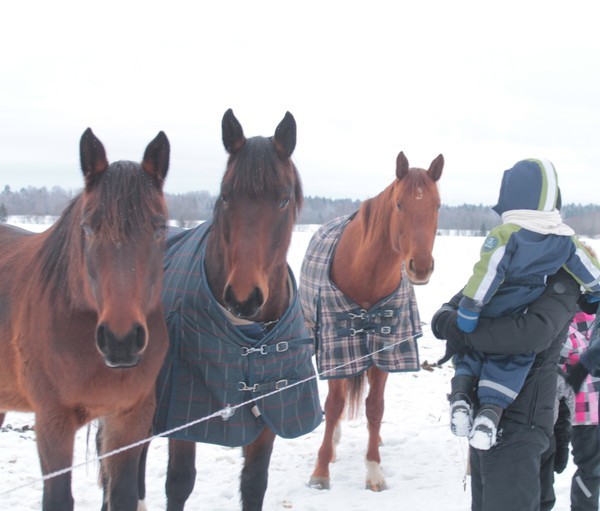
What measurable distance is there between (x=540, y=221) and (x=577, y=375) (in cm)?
74

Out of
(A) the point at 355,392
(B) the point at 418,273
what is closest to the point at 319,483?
(A) the point at 355,392

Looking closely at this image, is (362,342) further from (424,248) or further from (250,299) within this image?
(250,299)

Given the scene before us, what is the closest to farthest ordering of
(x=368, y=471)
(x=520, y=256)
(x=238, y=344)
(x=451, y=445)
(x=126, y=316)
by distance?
(x=126, y=316) → (x=520, y=256) → (x=238, y=344) → (x=368, y=471) → (x=451, y=445)

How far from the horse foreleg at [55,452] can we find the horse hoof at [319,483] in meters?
2.32

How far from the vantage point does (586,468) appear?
3.19 metres

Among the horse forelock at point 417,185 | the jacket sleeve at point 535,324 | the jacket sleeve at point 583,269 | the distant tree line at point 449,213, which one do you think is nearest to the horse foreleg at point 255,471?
the jacket sleeve at point 535,324

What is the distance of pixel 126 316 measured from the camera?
2.08 m

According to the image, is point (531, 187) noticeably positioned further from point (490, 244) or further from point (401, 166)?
point (401, 166)

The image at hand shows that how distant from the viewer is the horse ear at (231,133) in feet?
9.26

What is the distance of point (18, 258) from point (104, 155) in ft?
3.28

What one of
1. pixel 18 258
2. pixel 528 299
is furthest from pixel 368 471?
pixel 18 258

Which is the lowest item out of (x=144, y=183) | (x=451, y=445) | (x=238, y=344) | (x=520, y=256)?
(x=451, y=445)

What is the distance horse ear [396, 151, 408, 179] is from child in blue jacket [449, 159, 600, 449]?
82.1 inches

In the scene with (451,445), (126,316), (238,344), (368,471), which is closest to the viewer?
(126,316)
